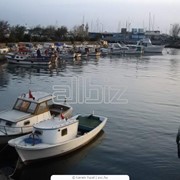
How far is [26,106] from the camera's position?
755 inches

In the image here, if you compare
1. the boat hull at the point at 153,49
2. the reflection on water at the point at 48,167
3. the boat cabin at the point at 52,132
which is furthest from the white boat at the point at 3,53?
the boat hull at the point at 153,49

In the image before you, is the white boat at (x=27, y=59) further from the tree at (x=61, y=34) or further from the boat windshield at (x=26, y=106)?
the tree at (x=61, y=34)

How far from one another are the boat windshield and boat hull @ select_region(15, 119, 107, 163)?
308cm

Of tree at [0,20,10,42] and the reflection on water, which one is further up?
tree at [0,20,10,42]

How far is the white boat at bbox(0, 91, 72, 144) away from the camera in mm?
17469

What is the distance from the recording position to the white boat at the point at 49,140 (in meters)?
15.4

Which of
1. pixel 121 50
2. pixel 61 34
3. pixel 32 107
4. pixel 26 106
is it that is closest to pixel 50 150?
pixel 32 107

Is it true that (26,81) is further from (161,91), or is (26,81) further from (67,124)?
(67,124)

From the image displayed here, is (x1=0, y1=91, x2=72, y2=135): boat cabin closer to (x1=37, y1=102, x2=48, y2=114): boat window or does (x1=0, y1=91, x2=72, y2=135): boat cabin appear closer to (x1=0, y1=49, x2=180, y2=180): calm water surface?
(x1=37, y1=102, x2=48, y2=114): boat window

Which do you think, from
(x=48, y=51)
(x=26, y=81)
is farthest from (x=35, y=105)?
(x=48, y=51)

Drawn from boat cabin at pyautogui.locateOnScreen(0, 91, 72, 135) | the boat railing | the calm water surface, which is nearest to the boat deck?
the calm water surface

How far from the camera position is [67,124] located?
16938 mm

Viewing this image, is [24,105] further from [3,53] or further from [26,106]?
[3,53]
